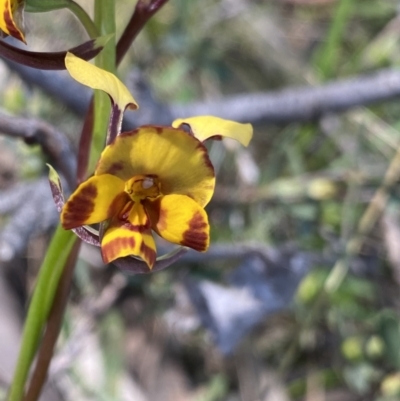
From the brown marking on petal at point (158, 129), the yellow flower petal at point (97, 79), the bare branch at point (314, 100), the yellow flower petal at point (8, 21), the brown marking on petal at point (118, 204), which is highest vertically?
the yellow flower petal at point (8, 21)

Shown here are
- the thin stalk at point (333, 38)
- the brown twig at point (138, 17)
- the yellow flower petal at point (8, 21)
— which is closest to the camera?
the yellow flower petal at point (8, 21)

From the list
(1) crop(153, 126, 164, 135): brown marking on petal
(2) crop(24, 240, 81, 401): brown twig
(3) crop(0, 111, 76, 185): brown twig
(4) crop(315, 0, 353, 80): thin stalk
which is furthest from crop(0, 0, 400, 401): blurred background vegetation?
(1) crop(153, 126, 164, 135): brown marking on petal

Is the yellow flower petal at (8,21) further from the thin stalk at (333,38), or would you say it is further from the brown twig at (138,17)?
the thin stalk at (333,38)

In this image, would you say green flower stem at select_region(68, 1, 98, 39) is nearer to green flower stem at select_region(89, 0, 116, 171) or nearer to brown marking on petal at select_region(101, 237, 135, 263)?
green flower stem at select_region(89, 0, 116, 171)

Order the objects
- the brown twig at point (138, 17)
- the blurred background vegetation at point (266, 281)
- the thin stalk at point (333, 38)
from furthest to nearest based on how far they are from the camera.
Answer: the thin stalk at point (333, 38) < the blurred background vegetation at point (266, 281) < the brown twig at point (138, 17)

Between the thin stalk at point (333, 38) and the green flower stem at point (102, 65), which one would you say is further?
the thin stalk at point (333, 38)

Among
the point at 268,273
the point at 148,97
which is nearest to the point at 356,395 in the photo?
the point at 268,273

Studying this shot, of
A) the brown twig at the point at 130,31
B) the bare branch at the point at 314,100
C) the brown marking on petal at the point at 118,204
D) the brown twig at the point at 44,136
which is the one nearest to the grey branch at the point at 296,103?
the bare branch at the point at 314,100

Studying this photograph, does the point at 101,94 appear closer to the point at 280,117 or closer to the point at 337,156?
the point at 280,117
